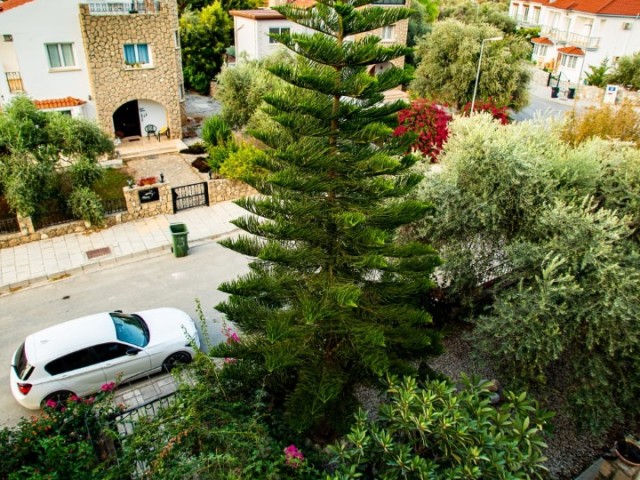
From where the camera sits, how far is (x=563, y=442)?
29.0ft

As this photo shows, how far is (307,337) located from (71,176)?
10993 mm

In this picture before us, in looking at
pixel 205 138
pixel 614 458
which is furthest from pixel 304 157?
pixel 205 138

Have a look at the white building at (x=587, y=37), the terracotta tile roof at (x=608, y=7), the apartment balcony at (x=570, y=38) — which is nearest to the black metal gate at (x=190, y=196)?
the white building at (x=587, y=37)

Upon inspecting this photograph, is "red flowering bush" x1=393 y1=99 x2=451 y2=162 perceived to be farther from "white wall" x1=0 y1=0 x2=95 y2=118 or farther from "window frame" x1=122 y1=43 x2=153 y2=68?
"white wall" x1=0 y1=0 x2=95 y2=118

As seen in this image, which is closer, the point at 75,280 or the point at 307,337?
the point at 307,337

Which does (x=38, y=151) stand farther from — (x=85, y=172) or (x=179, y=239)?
(x=179, y=239)

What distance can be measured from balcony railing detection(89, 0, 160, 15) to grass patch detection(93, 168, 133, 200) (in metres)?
6.71

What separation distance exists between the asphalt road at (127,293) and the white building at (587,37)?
3908cm

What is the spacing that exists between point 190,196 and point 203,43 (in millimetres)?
17904

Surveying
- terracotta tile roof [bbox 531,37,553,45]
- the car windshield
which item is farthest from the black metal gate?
terracotta tile roof [bbox 531,37,553,45]

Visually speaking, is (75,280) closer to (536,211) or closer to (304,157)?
(304,157)

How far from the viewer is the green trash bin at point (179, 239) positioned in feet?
45.4

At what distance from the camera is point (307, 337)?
24.7 feet

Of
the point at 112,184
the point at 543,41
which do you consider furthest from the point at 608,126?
the point at 543,41
